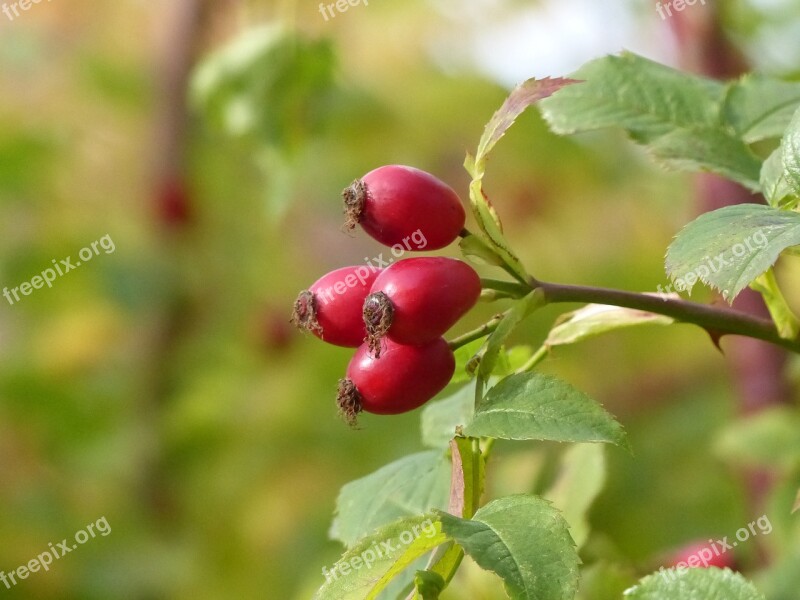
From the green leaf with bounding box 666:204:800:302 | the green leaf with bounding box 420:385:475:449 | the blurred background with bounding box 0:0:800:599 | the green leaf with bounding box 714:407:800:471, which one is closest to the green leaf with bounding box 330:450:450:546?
the green leaf with bounding box 420:385:475:449

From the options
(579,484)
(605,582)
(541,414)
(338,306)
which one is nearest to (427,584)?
(541,414)

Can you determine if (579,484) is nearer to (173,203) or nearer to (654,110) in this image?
(654,110)

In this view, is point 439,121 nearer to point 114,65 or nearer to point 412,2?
point 412,2

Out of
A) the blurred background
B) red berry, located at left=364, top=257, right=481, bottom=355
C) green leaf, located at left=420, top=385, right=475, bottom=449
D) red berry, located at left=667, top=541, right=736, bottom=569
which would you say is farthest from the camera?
the blurred background

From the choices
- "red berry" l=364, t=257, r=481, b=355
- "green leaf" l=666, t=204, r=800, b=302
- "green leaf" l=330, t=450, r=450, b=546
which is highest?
"red berry" l=364, t=257, r=481, b=355

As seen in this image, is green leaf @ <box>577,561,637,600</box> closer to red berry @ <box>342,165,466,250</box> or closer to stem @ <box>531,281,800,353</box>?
stem @ <box>531,281,800,353</box>

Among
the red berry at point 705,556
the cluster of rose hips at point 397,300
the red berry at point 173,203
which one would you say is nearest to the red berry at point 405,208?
the cluster of rose hips at point 397,300

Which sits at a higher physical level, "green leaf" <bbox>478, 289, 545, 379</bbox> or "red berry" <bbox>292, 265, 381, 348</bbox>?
"red berry" <bbox>292, 265, 381, 348</bbox>

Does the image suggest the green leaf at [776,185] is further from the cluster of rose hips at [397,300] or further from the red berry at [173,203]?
the red berry at [173,203]

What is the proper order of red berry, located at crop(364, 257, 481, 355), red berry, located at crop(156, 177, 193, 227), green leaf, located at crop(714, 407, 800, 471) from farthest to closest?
1. red berry, located at crop(156, 177, 193, 227)
2. green leaf, located at crop(714, 407, 800, 471)
3. red berry, located at crop(364, 257, 481, 355)
